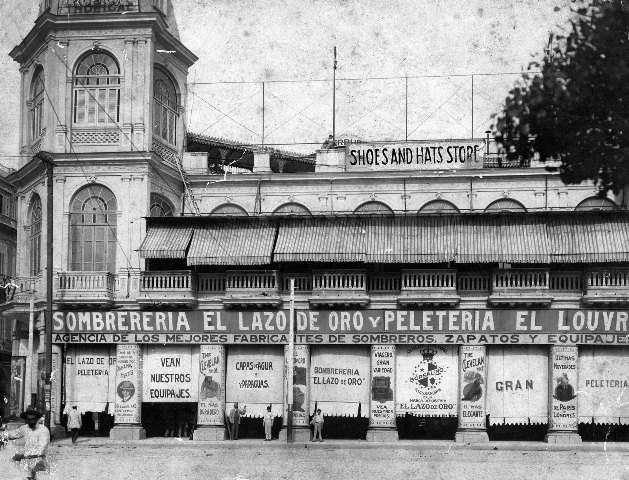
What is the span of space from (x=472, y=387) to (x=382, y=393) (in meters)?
3.09

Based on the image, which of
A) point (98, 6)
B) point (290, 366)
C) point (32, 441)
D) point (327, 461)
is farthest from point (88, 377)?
point (32, 441)

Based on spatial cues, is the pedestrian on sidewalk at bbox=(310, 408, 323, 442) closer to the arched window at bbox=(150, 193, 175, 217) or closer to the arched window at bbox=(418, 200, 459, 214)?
the arched window at bbox=(150, 193, 175, 217)

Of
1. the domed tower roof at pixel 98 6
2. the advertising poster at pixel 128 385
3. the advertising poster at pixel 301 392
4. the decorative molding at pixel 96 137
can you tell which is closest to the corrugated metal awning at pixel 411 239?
the advertising poster at pixel 301 392

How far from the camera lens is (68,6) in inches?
1596

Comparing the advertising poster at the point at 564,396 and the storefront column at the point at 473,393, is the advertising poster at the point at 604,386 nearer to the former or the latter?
the advertising poster at the point at 564,396

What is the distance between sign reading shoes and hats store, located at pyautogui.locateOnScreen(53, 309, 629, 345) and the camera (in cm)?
3650

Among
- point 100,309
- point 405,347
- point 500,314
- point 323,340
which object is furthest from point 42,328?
point 500,314

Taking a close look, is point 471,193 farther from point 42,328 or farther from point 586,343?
point 42,328

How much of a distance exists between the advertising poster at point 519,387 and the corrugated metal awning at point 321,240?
616cm

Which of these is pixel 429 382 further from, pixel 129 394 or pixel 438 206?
pixel 129 394

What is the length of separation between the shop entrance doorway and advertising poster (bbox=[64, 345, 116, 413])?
167 centimetres

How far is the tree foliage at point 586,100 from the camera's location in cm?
2052

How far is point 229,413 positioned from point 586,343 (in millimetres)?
12585

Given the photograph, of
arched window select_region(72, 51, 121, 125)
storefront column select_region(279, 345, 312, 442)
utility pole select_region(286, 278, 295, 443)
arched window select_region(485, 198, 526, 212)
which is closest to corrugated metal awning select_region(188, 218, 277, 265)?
utility pole select_region(286, 278, 295, 443)
